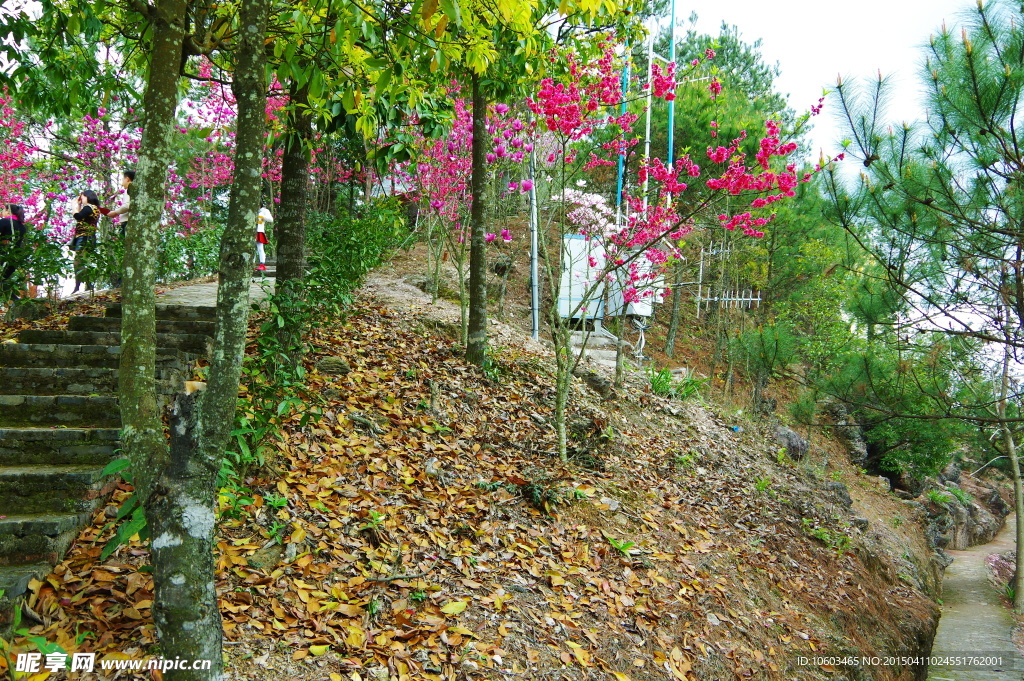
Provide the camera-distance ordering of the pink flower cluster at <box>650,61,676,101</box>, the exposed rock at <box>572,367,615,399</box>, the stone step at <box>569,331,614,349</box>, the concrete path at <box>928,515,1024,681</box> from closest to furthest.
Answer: the pink flower cluster at <box>650,61,676,101</box> → the concrete path at <box>928,515,1024,681</box> → the exposed rock at <box>572,367,615,399</box> → the stone step at <box>569,331,614,349</box>

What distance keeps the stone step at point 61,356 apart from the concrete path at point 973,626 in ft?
29.9

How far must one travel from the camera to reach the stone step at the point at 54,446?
3473 millimetres

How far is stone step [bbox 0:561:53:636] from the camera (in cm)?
253

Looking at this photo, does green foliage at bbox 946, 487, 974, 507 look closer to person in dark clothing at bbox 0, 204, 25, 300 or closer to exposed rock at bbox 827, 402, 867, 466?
exposed rock at bbox 827, 402, 867, 466

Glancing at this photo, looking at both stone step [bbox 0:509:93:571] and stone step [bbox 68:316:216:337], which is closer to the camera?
stone step [bbox 0:509:93:571]

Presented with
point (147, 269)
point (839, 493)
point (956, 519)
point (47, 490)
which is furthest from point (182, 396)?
point (956, 519)

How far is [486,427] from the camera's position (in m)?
5.93

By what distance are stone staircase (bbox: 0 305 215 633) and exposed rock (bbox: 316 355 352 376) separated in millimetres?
990

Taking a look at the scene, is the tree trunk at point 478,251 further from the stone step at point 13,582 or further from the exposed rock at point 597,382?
the stone step at point 13,582

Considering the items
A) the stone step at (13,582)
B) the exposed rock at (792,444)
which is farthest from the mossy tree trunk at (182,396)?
the exposed rock at (792,444)

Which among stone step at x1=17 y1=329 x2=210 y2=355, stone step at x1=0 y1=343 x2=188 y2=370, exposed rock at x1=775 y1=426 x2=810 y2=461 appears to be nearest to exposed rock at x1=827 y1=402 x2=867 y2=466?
exposed rock at x1=775 y1=426 x2=810 y2=461

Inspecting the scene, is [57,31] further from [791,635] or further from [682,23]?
[682,23]

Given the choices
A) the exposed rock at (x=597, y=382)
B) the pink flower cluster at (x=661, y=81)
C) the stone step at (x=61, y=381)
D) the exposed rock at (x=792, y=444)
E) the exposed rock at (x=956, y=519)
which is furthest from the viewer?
the exposed rock at (x=956, y=519)

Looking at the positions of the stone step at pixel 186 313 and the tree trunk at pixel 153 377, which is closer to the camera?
the tree trunk at pixel 153 377
